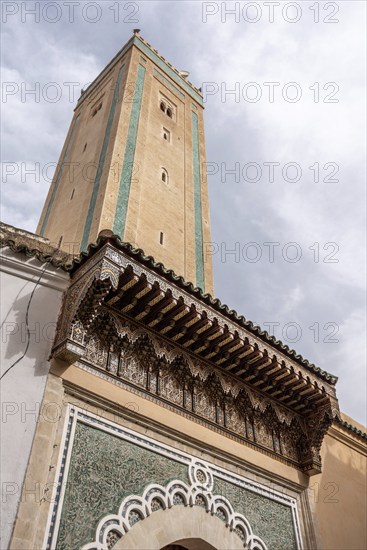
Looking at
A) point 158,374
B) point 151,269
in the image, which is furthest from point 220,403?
point 151,269

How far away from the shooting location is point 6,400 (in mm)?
3408

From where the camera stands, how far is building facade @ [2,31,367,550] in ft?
11.7

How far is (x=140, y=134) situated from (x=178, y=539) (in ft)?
17.9

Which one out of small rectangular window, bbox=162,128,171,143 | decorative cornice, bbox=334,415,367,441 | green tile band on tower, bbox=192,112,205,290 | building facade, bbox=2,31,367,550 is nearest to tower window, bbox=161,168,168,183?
building facade, bbox=2,31,367,550

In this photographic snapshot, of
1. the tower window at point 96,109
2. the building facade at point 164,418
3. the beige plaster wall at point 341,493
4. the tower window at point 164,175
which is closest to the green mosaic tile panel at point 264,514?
the building facade at point 164,418

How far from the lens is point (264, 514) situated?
473cm

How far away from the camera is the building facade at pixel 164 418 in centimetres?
357

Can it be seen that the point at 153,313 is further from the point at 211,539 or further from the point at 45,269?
the point at 211,539

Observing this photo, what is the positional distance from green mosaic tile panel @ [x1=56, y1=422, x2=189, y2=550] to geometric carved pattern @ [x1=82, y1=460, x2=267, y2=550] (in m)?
0.05

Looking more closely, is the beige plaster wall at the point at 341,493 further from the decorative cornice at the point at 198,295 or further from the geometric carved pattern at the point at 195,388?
the decorative cornice at the point at 198,295

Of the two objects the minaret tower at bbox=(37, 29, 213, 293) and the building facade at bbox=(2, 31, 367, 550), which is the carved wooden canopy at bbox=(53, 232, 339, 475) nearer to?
Answer: the building facade at bbox=(2, 31, 367, 550)

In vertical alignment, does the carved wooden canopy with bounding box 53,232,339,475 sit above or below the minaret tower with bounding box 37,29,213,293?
below

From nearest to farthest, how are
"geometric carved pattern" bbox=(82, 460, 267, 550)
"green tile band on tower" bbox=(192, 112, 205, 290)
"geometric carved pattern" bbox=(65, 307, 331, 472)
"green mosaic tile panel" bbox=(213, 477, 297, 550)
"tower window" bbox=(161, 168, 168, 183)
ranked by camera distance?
"geometric carved pattern" bbox=(82, 460, 267, 550) < "geometric carved pattern" bbox=(65, 307, 331, 472) < "green mosaic tile panel" bbox=(213, 477, 297, 550) < "green tile band on tower" bbox=(192, 112, 205, 290) < "tower window" bbox=(161, 168, 168, 183)

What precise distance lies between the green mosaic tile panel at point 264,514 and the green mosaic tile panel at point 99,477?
0.63 metres
